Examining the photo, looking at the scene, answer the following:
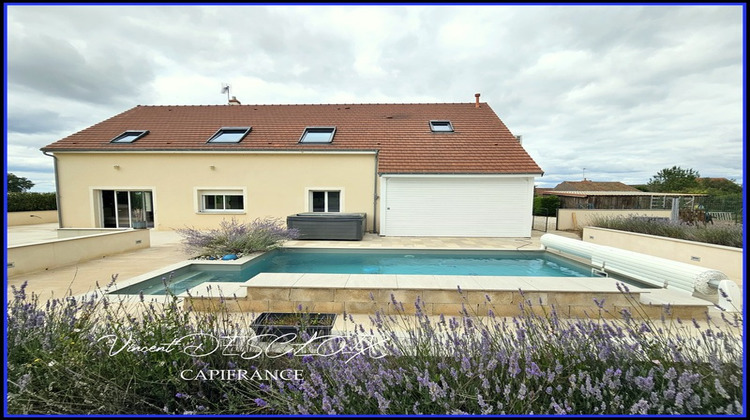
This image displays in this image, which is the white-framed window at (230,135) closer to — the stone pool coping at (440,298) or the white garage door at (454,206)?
the white garage door at (454,206)

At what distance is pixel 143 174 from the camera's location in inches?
461

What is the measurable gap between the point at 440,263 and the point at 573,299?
3790mm

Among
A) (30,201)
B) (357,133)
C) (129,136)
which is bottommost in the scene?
(30,201)

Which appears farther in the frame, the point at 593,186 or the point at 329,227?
the point at 593,186

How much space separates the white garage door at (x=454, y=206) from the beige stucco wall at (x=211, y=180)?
1239 millimetres

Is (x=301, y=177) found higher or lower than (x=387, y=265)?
higher

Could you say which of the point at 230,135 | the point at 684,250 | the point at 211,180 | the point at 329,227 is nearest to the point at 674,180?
the point at 684,250

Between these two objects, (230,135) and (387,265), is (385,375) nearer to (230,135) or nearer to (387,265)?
(387,265)

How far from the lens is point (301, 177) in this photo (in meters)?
11.6

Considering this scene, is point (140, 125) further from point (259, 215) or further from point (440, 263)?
point (440, 263)

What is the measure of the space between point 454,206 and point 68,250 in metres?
10.6

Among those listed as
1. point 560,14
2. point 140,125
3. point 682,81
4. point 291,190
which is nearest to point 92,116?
point 140,125

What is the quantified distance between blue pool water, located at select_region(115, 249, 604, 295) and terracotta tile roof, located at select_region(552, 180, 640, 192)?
42.5 m

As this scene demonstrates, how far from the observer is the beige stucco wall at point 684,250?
5.36 m
